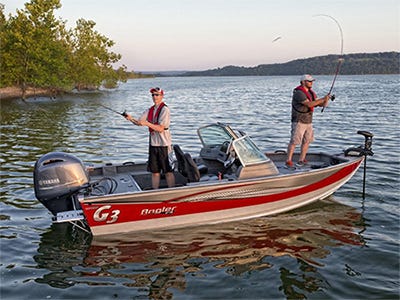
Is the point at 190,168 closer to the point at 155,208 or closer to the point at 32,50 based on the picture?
the point at 155,208

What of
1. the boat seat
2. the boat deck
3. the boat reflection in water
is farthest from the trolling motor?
the boat seat

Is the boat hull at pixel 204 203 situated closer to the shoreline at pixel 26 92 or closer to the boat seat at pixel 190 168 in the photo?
the boat seat at pixel 190 168

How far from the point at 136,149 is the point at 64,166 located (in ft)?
27.9

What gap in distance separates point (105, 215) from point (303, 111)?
446cm

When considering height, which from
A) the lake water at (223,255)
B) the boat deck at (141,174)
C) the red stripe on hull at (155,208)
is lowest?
the lake water at (223,255)

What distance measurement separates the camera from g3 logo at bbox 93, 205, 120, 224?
633 cm

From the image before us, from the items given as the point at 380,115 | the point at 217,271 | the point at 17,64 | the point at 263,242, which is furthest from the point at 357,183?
the point at 17,64

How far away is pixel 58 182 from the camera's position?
6.55 meters

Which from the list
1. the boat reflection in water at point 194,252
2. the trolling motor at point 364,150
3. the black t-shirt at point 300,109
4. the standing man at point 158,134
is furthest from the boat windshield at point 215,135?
the trolling motor at point 364,150

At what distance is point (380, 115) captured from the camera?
23.6 meters

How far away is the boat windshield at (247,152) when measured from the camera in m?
7.32

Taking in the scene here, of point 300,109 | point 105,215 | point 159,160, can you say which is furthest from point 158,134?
point 300,109

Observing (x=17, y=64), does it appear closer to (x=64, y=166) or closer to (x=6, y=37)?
(x=6, y=37)

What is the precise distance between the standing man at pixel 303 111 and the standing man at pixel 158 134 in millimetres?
2837
